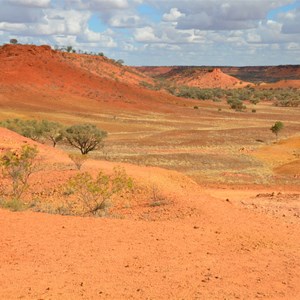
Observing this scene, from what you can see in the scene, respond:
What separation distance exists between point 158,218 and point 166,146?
3270 cm

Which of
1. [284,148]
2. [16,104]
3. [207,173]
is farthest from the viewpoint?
[16,104]

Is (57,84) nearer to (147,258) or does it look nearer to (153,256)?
(153,256)

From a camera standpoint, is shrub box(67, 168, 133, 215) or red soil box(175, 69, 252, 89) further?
red soil box(175, 69, 252, 89)

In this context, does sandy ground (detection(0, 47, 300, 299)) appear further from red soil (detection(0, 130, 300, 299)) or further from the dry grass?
the dry grass

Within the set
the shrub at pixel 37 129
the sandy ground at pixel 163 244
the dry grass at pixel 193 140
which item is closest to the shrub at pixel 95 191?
the sandy ground at pixel 163 244

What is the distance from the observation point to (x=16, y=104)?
77750 millimetres

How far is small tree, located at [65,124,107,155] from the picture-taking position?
40.1m

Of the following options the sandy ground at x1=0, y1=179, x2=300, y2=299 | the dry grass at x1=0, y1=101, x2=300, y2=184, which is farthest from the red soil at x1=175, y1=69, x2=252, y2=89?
the sandy ground at x1=0, y1=179, x2=300, y2=299

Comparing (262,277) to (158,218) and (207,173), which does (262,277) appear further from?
(207,173)

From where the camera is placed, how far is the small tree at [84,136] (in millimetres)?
40062

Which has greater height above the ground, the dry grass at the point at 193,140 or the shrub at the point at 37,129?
the shrub at the point at 37,129

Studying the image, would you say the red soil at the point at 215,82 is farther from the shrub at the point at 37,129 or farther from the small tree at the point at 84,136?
the small tree at the point at 84,136

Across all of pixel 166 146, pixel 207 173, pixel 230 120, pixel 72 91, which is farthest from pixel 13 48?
pixel 207 173

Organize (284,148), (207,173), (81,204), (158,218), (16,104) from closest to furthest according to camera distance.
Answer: (158,218)
(81,204)
(207,173)
(284,148)
(16,104)
